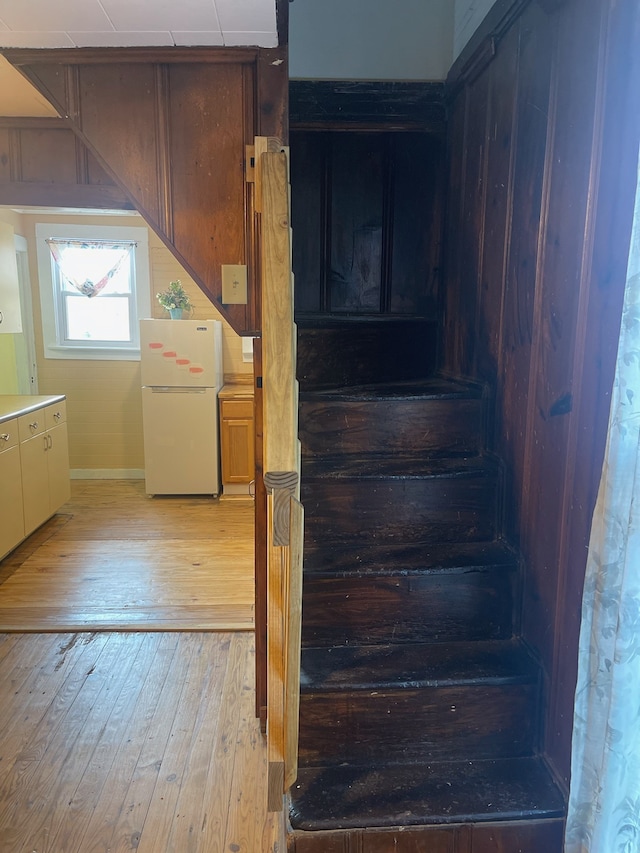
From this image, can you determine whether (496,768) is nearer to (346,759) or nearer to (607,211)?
(346,759)

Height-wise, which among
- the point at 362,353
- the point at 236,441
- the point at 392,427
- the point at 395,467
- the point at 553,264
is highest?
the point at 553,264

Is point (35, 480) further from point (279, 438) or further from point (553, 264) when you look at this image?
point (553, 264)

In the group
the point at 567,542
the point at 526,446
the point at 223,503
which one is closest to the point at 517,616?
the point at 567,542

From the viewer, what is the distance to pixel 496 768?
5.17 ft

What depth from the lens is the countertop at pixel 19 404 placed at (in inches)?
147

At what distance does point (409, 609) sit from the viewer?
1784 millimetres

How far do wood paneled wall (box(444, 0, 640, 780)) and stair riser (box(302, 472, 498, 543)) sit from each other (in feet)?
0.33

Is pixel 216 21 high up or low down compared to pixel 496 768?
up

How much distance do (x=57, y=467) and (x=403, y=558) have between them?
3.39 meters

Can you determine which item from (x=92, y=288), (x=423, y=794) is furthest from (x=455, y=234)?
(x=92, y=288)

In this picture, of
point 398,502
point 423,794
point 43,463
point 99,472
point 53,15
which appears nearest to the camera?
point 423,794

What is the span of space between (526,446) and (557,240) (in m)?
0.57

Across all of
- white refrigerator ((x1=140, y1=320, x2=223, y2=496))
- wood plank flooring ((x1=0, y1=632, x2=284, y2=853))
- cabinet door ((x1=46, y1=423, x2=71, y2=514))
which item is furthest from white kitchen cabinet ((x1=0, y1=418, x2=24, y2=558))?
white refrigerator ((x1=140, y1=320, x2=223, y2=496))

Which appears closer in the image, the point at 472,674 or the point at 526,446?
the point at 472,674
